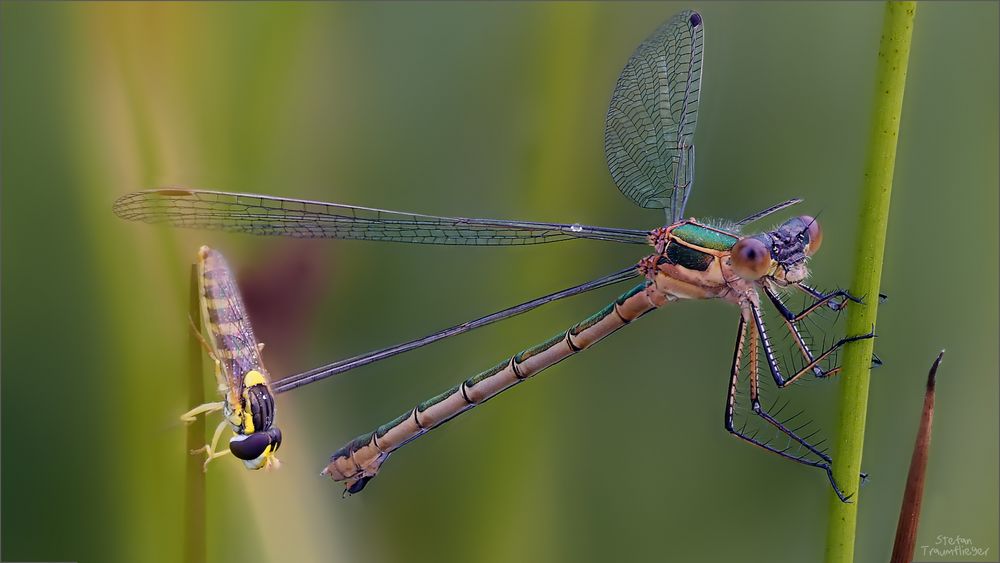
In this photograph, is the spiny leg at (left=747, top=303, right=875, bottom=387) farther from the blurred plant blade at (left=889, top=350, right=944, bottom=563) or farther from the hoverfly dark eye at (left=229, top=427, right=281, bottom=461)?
the hoverfly dark eye at (left=229, top=427, right=281, bottom=461)

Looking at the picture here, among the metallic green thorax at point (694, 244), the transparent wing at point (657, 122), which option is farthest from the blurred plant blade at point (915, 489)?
the transparent wing at point (657, 122)

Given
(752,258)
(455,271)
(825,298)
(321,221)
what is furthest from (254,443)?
(825,298)

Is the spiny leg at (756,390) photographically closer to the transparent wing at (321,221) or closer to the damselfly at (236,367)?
the transparent wing at (321,221)

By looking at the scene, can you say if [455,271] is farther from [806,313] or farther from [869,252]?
[869,252]

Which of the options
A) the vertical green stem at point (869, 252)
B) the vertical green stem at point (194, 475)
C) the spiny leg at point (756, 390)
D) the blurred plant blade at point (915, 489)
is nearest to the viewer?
the vertical green stem at point (869, 252)

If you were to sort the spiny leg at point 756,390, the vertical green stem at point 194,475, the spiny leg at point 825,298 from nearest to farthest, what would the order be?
1. the vertical green stem at point 194,475
2. the spiny leg at point 825,298
3. the spiny leg at point 756,390

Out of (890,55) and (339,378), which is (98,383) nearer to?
(339,378)

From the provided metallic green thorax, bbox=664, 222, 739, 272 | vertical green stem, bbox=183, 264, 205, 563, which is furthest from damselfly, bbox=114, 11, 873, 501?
vertical green stem, bbox=183, 264, 205, 563
